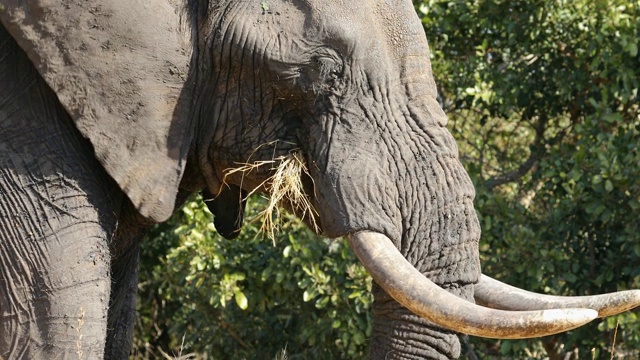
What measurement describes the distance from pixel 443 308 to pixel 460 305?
5cm

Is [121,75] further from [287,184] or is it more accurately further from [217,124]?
[287,184]

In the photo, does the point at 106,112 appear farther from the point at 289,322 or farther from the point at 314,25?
the point at 289,322

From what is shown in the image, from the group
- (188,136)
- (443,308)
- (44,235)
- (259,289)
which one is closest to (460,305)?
(443,308)

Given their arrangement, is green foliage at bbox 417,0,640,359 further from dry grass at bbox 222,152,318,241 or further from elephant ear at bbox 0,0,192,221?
elephant ear at bbox 0,0,192,221

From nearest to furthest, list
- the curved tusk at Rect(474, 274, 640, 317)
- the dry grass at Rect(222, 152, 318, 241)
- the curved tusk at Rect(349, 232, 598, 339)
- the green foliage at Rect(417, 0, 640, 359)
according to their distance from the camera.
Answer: the curved tusk at Rect(349, 232, 598, 339), the curved tusk at Rect(474, 274, 640, 317), the dry grass at Rect(222, 152, 318, 241), the green foliage at Rect(417, 0, 640, 359)

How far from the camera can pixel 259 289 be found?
24.7 ft

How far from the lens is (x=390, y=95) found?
4105mm

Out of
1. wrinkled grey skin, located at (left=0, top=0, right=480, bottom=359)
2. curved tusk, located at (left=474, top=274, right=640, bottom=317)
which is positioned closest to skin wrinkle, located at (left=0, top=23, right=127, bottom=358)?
wrinkled grey skin, located at (left=0, top=0, right=480, bottom=359)

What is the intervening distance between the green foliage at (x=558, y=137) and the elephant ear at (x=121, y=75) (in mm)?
3300

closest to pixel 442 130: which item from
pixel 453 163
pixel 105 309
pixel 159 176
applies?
pixel 453 163

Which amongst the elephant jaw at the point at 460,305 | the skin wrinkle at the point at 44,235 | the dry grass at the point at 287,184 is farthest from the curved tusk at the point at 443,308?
the skin wrinkle at the point at 44,235

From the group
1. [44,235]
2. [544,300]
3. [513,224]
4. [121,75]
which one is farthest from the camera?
[513,224]

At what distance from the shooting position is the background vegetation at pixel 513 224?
7.00 m

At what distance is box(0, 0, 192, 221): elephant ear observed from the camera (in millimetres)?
4020
